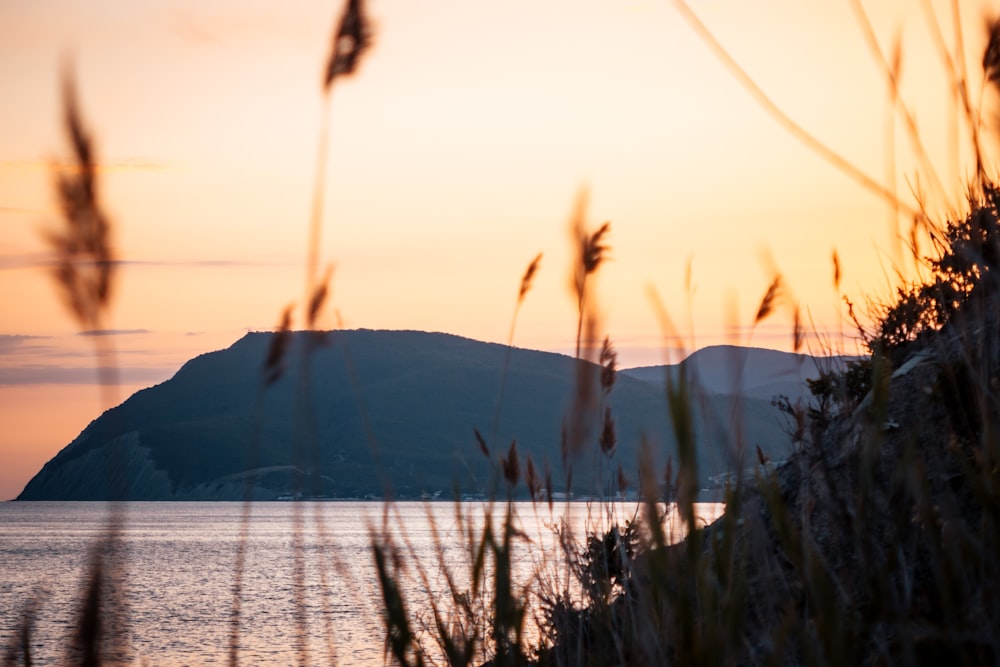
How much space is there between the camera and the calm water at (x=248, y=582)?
117 inches

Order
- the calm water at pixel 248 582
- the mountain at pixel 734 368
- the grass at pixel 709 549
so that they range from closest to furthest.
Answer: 1. the grass at pixel 709 549
2. the mountain at pixel 734 368
3. the calm water at pixel 248 582

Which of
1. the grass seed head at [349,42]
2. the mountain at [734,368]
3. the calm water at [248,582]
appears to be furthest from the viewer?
the calm water at [248,582]

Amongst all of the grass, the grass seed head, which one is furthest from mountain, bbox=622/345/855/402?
the grass seed head

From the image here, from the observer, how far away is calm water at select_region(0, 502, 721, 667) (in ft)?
9.79

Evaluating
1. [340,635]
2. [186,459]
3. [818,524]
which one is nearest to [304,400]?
[818,524]

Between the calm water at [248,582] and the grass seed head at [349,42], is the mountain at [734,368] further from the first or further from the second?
the grass seed head at [349,42]

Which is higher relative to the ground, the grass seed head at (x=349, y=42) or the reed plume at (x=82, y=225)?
the grass seed head at (x=349, y=42)

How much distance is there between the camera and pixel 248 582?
8206cm

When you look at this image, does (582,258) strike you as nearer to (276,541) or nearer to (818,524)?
(818,524)

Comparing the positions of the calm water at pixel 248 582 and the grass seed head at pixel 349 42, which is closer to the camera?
the grass seed head at pixel 349 42

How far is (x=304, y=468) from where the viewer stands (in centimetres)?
320

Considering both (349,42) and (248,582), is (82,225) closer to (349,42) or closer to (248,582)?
(349,42)

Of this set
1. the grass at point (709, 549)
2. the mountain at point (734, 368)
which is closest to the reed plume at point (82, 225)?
the grass at point (709, 549)

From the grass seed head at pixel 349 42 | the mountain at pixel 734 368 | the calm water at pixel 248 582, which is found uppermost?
the grass seed head at pixel 349 42
